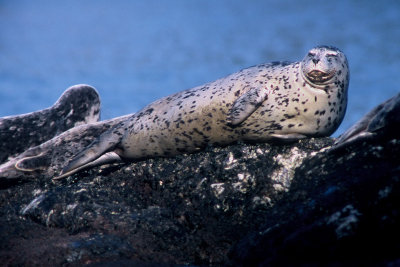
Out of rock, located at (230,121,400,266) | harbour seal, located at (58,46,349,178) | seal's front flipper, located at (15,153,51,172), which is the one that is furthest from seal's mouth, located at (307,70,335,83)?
seal's front flipper, located at (15,153,51,172)

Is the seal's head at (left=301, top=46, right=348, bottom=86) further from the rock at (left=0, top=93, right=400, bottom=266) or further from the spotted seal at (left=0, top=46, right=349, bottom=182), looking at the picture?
the rock at (left=0, top=93, right=400, bottom=266)

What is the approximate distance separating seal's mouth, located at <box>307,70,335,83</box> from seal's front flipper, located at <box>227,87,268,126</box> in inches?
19.2

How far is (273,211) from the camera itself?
2.70 meters

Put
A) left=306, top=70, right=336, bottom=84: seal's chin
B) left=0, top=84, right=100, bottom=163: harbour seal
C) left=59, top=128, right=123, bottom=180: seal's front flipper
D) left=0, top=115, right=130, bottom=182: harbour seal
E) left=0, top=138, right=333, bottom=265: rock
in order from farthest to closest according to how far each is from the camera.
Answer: left=0, top=84, right=100, bottom=163: harbour seal < left=0, top=115, right=130, bottom=182: harbour seal < left=59, top=128, right=123, bottom=180: seal's front flipper < left=306, top=70, right=336, bottom=84: seal's chin < left=0, top=138, right=333, bottom=265: rock

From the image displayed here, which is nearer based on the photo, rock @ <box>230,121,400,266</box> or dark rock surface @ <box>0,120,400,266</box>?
rock @ <box>230,121,400,266</box>

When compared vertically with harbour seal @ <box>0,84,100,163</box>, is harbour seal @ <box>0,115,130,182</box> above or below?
below

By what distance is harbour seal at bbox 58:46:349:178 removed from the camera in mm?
3691

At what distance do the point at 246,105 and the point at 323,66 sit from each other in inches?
34.9

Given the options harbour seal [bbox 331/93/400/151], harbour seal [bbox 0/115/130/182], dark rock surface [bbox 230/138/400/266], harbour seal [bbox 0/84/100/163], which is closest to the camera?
dark rock surface [bbox 230/138/400/266]

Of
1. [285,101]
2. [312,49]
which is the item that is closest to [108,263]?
[285,101]

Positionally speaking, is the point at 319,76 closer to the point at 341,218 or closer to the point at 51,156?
the point at 341,218

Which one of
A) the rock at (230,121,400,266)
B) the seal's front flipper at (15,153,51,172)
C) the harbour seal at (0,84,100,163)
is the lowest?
the rock at (230,121,400,266)

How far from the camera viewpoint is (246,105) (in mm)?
3701

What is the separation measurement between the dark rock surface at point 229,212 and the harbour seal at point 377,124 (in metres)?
0.04
